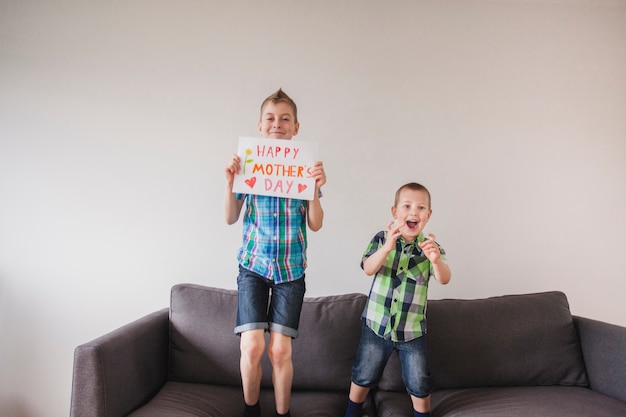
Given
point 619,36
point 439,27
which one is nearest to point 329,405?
point 439,27

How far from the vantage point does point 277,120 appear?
1.62m

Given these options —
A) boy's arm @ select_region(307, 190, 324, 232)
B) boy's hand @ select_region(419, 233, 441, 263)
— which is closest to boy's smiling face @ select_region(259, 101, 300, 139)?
boy's arm @ select_region(307, 190, 324, 232)

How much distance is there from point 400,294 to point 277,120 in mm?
893

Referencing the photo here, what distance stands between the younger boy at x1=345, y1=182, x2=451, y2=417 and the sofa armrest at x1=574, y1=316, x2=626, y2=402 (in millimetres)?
838

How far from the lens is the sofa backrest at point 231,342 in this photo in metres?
1.78

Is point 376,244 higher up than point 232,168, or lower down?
lower down

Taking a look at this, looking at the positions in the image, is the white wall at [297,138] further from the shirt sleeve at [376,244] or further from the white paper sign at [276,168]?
the white paper sign at [276,168]

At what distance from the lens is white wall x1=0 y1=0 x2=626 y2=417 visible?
7.16 feet

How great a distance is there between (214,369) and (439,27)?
223 cm

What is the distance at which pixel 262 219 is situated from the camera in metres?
1.63

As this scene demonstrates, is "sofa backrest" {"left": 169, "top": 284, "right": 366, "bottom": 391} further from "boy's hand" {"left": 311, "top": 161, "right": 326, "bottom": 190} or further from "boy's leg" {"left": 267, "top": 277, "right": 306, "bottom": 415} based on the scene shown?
"boy's hand" {"left": 311, "top": 161, "right": 326, "bottom": 190}

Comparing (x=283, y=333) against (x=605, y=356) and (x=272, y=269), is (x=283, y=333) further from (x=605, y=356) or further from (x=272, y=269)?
(x=605, y=356)

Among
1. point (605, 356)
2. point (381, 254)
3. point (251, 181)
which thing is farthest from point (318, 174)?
point (605, 356)

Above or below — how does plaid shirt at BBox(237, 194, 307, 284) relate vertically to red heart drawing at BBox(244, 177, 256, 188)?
below
